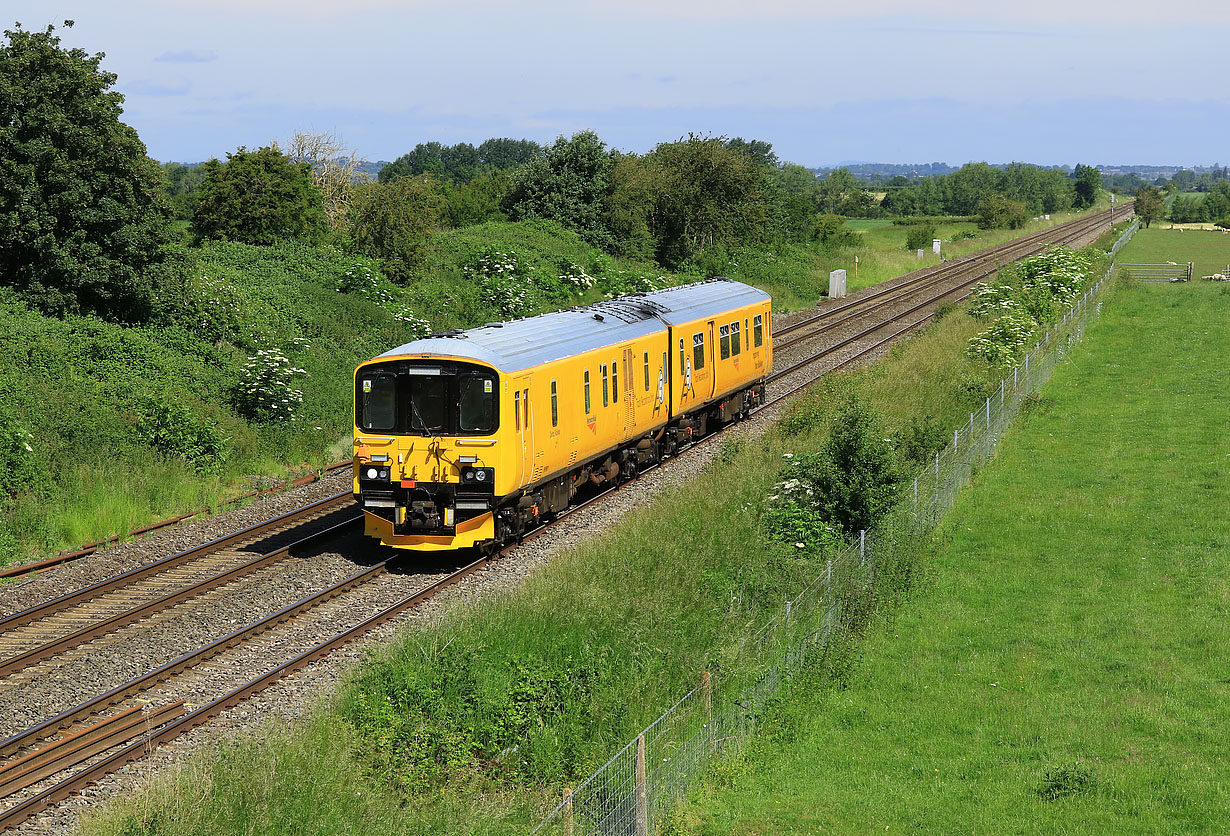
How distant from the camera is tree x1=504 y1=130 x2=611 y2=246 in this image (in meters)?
55.1

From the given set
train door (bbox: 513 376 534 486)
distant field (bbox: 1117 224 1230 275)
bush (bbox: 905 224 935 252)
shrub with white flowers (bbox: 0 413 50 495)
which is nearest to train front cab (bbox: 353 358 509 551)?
train door (bbox: 513 376 534 486)

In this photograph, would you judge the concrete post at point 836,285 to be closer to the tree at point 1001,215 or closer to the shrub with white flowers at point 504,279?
the shrub with white flowers at point 504,279

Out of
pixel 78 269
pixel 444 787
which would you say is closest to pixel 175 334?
pixel 78 269

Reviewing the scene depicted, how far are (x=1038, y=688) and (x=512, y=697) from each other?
6.27m

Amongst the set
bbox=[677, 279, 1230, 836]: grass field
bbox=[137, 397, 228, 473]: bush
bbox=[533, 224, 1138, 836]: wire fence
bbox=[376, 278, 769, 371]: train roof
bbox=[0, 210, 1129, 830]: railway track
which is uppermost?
bbox=[376, 278, 769, 371]: train roof

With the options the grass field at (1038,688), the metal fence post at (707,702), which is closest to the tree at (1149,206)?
the grass field at (1038,688)

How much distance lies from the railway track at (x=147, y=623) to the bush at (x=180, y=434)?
3202mm

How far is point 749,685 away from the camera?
12547 mm

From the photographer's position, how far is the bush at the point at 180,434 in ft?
75.8

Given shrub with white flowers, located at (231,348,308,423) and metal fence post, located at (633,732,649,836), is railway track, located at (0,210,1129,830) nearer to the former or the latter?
shrub with white flowers, located at (231,348,308,423)

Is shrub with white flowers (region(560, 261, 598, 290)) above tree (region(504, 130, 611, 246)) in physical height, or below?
below

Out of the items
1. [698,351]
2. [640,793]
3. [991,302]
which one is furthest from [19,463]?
[991,302]

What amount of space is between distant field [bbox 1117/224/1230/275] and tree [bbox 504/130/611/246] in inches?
1307

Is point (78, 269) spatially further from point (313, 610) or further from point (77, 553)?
point (313, 610)
